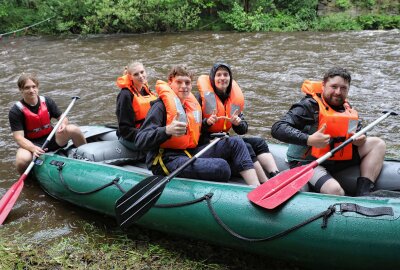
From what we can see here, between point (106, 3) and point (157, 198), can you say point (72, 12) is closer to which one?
point (106, 3)

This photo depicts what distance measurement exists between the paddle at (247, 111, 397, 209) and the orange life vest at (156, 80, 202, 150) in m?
0.73

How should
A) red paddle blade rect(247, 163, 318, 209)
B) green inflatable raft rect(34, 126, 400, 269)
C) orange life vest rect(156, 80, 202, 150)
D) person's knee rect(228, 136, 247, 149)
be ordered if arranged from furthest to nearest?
person's knee rect(228, 136, 247, 149) < orange life vest rect(156, 80, 202, 150) < red paddle blade rect(247, 163, 318, 209) < green inflatable raft rect(34, 126, 400, 269)

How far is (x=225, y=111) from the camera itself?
11.9ft

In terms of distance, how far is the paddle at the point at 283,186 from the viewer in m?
2.72

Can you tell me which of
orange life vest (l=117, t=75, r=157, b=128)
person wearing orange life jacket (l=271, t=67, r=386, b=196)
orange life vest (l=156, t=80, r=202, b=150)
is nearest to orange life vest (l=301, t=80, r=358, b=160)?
person wearing orange life jacket (l=271, t=67, r=386, b=196)

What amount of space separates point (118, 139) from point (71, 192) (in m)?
0.75

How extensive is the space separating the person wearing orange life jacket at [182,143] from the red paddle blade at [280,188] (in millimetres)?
345

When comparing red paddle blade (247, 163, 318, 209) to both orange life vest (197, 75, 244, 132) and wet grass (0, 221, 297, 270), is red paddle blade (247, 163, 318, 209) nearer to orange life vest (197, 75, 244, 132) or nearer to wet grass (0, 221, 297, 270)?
Answer: wet grass (0, 221, 297, 270)

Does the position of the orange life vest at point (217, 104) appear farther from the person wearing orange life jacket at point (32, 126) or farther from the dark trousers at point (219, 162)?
the person wearing orange life jacket at point (32, 126)

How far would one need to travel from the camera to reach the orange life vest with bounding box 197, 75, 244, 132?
3.56m

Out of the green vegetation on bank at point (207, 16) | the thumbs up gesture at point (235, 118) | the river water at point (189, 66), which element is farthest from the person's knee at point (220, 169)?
the green vegetation on bank at point (207, 16)

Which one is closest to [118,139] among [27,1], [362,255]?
[362,255]

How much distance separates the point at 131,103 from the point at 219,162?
112 cm

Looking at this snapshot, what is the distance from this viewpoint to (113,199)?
3322mm
